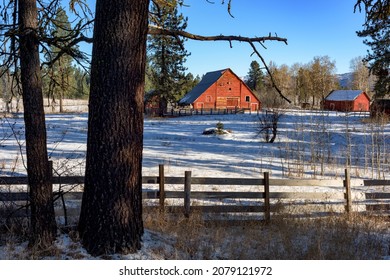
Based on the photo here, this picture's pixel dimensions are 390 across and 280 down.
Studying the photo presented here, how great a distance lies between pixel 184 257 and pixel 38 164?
244 centimetres

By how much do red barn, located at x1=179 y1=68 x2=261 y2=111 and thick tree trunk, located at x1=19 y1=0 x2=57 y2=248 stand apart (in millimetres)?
53091

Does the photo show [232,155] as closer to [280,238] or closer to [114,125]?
[280,238]

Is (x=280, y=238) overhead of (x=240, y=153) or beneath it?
beneath

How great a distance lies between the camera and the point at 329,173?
52.7 feet

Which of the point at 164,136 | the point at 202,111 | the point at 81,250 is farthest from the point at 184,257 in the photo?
the point at 202,111

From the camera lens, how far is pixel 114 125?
4.71 metres

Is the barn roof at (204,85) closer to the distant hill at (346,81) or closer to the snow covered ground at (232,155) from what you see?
the snow covered ground at (232,155)

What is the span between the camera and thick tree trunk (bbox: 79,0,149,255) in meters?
4.72

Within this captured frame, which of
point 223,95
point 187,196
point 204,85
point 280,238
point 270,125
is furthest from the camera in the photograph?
point 204,85

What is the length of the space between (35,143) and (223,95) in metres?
56.3

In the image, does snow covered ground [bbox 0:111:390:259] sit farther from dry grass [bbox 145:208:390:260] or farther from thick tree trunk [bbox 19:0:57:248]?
dry grass [bbox 145:208:390:260]

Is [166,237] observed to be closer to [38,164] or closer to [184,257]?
[184,257]

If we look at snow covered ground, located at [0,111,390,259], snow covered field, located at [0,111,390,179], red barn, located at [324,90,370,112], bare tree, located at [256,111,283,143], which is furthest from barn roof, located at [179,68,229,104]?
bare tree, located at [256,111,283,143]

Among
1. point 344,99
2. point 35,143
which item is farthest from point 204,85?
point 35,143
